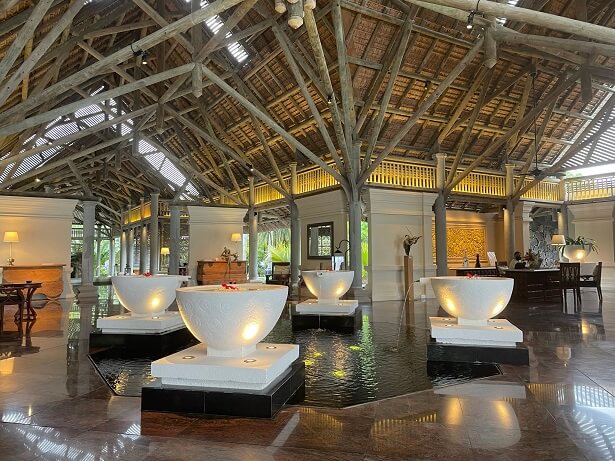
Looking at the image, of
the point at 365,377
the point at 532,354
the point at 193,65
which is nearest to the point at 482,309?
the point at 532,354

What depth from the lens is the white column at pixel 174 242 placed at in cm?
1523

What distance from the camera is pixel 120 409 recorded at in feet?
10.2

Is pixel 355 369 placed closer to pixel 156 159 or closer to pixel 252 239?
pixel 252 239

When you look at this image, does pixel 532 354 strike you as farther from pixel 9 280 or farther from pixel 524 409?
pixel 9 280

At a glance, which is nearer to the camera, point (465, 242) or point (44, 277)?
point (44, 277)

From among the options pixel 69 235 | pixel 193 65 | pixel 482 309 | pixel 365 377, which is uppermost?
pixel 193 65

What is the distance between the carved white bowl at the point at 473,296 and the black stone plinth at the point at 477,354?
13.8 inches

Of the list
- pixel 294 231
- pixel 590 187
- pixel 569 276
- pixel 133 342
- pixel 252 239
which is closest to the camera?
pixel 133 342

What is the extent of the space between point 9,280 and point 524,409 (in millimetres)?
12098

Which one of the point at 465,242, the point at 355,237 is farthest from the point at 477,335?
the point at 465,242

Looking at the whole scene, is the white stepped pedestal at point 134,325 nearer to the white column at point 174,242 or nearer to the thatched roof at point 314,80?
the thatched roof at point 314,80

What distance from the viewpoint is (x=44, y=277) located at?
11.3m

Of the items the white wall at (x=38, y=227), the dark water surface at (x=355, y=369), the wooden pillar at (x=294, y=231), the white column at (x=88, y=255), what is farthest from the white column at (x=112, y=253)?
the dark water surface at (x=355, y=369)

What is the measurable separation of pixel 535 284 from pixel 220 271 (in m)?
10.1
